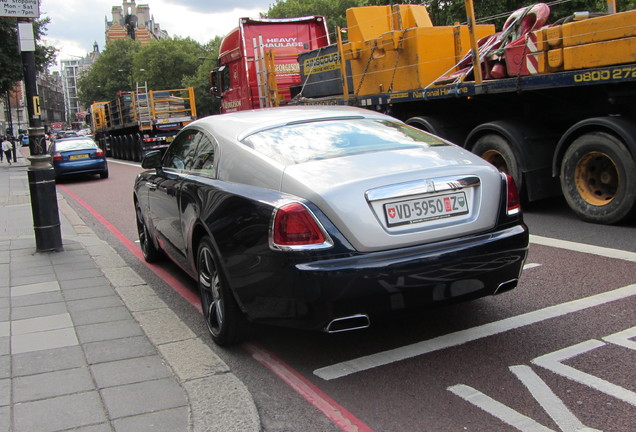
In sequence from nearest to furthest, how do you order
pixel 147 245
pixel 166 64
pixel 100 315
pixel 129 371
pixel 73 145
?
pixel 129 371 < pixel 100 315 < pixel 147 245 < pixel 73 145 < pixel 166 64

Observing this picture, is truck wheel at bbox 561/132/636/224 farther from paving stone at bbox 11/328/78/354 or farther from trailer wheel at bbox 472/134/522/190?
paving stone at bbox 11/328/78/354

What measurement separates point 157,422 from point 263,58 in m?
12.6

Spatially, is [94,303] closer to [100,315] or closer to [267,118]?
[100,315]

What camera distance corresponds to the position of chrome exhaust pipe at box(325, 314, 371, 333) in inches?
130

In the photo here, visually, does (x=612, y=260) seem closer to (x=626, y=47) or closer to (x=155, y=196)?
(x=626, y=47)

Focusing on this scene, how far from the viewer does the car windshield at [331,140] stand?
391 cm

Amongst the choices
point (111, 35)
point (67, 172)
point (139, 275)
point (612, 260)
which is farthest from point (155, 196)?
point (111, 35)

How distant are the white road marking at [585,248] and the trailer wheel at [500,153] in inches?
56.6

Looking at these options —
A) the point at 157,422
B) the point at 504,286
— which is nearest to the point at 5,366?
the point at 157,422

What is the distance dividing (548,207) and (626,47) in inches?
111

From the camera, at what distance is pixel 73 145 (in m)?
19.5

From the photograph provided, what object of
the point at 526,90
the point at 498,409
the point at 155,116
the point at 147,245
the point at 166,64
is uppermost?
the point at 166,64

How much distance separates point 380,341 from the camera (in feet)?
13.2

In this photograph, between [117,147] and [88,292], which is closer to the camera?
[88,292]
